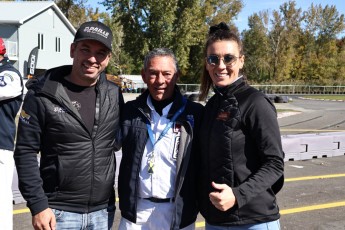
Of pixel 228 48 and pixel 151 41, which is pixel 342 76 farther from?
pixel 228 48

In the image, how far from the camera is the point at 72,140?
276cm

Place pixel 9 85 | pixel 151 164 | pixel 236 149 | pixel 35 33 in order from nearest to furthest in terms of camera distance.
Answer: pixel 236 149, pixel 151 164, pixel 9 85, pixel 35 33

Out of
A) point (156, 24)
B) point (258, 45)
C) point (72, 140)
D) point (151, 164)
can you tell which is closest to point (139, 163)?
point (151, 164)

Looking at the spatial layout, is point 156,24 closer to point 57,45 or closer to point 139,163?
point 57,45

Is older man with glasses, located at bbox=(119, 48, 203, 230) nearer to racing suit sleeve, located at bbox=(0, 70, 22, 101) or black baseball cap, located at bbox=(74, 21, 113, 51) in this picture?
black baseball cap, located at bbox=(74, 21, 113, 51)

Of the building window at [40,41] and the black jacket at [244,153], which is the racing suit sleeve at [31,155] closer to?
the black jacket at [244,153]

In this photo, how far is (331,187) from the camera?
298 inches

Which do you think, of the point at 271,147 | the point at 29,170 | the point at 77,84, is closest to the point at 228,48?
the point at 271,147

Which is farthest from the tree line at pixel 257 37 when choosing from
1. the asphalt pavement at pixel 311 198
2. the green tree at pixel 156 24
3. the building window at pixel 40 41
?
the asphalt pavement at pixel 311 198

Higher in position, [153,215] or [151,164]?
[151,164]

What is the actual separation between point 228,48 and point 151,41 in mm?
39137

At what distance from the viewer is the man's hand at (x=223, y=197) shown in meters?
2.41

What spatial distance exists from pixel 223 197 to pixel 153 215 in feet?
2.39

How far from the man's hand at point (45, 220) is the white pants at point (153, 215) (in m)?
0.60
